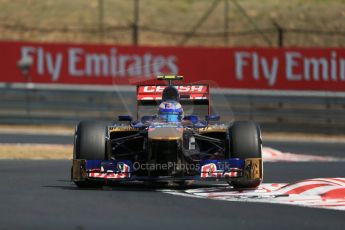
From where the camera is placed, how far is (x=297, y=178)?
15.4 meters

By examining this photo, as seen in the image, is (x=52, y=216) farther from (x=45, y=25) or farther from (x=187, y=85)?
(x=45, y=25)

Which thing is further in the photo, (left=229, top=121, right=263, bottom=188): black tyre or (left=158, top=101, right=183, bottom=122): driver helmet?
(left=158, top=101, right=183, bottom=122): driver helmet

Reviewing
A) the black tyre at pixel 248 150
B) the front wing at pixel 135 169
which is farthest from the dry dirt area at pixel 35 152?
the black tyre at pixel 248 150

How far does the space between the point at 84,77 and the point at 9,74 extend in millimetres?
2203

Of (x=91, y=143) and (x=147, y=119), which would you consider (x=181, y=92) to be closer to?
(x=147, y=119)

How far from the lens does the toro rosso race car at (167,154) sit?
12656 millimetres

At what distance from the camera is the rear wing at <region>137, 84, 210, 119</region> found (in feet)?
48.2

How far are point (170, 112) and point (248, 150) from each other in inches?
59.8

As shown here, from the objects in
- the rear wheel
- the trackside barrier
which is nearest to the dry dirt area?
the trackside barrier

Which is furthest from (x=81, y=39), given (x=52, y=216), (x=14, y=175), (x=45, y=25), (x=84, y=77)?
(x=52, y=216)

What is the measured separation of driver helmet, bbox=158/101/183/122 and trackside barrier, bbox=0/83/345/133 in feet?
45.1

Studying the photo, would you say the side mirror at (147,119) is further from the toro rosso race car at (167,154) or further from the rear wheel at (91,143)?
the rear wheel at (91,143)

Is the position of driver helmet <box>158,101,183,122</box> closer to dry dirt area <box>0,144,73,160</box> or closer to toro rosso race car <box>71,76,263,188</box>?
toro rosso race car <box>71,76,263,188</box>

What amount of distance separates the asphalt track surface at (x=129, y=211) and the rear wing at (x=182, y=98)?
1.20 meters
